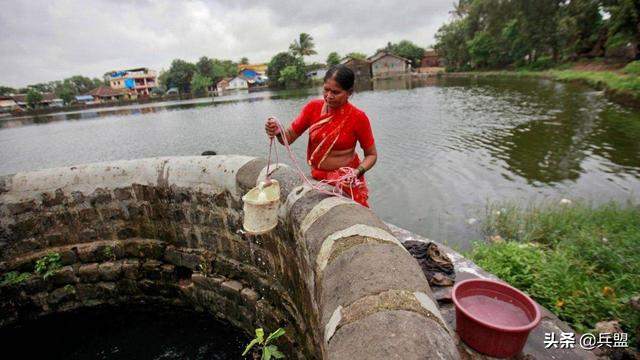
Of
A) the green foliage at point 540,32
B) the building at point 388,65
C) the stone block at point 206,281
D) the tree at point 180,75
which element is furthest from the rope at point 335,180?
the tree at point 180,75

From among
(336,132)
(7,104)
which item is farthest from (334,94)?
(7,104)

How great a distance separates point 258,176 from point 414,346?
9.04 ft

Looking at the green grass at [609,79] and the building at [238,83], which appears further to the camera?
the building at [238,83]

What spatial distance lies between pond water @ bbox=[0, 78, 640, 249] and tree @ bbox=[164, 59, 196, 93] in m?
60.1

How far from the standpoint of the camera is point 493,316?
2238mm

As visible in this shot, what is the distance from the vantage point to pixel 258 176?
357 centimetres

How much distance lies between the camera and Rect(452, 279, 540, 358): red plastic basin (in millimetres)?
1936

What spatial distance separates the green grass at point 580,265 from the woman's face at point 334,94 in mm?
3091

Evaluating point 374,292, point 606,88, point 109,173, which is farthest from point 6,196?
point 606,88

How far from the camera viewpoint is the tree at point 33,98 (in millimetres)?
68562

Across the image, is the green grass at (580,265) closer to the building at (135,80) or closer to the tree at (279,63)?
the tree at (279,63)

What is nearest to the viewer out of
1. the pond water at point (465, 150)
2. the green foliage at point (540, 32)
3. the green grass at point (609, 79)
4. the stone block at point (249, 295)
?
the stone block at point (249, 295)

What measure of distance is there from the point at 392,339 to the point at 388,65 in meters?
80.4

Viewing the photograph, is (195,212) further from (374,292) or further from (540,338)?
(540,338)
